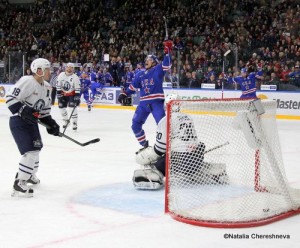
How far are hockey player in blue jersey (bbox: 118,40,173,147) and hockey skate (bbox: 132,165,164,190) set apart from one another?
73.9 inches

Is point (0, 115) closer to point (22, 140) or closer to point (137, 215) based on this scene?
point (22, 140)

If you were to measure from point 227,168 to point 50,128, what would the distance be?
63.1 inches

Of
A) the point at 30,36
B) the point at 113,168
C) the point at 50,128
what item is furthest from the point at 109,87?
the point at 50,128

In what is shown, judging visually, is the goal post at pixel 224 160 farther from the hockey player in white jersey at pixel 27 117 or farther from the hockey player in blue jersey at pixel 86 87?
the hockey player in blue jersey at pixel 86 87

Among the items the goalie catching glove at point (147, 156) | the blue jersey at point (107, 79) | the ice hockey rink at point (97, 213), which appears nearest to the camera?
the ice hockey rink at point (97, 213)

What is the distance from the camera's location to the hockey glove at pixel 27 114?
4.60 meters

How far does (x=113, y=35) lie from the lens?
64.8ft

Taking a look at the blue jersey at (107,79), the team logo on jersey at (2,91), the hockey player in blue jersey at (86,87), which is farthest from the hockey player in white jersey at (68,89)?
the team logo on jersey at (2,91)

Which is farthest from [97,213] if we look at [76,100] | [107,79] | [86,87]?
[107,79]

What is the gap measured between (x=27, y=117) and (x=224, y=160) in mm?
1625

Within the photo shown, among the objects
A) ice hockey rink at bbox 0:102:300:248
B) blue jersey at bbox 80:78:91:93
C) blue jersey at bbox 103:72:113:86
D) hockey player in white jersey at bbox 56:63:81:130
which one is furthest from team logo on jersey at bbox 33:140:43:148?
blue jersey at bbox 103:72:113:86

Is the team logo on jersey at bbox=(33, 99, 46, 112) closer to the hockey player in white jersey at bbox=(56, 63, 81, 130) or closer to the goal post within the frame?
the goal post

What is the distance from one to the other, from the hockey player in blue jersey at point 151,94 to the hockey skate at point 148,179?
188cm

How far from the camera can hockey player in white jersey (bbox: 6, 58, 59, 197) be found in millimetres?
4656
